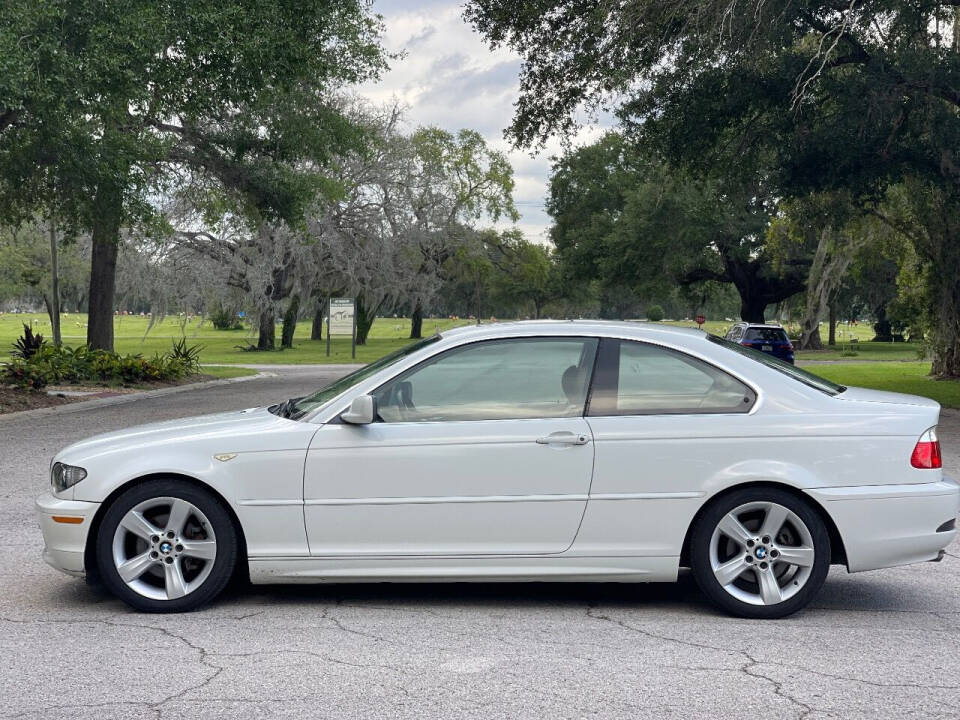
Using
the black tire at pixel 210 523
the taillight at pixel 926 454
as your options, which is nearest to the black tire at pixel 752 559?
the taillight at pixel 926 454

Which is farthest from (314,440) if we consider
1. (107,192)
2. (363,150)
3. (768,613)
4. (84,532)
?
(363,150)

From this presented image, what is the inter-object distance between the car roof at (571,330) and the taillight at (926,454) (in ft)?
4.20

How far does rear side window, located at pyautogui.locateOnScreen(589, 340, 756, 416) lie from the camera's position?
6.07 meters

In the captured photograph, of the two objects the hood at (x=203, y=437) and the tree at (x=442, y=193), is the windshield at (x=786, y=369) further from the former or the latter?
the tree at (x=442, y=193)

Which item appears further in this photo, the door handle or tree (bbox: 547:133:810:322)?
tree (bbox: 547:133:810:322)

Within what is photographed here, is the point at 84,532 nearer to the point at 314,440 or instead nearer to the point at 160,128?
the point at 314,440

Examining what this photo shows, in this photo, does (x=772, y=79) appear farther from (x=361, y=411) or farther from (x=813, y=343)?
(x=813, y=343)

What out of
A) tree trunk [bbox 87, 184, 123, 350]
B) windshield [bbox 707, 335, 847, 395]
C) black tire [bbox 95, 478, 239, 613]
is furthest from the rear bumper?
tree trunk [bbox 87, 184, 123, 350]

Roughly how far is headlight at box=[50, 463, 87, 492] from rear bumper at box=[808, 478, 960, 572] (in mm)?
3792

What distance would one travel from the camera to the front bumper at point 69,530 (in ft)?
19.5

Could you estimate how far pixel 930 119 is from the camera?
730 inches

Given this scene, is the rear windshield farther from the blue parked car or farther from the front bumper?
the front bumper

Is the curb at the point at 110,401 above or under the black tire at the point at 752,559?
under

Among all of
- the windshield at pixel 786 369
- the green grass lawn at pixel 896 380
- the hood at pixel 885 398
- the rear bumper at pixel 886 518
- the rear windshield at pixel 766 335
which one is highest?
the rear windshield at pixel 766 335
